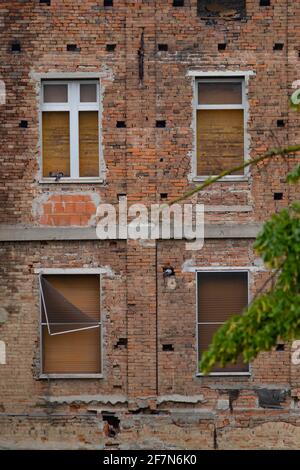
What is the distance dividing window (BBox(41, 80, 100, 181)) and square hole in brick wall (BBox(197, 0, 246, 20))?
202cm

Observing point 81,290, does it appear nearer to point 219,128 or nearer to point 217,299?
point 217,299

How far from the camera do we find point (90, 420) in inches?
519

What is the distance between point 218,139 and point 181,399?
403 centimetres

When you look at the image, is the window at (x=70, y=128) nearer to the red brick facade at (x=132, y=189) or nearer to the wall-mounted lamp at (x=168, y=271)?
the red brick facade at (x=132, y=189)

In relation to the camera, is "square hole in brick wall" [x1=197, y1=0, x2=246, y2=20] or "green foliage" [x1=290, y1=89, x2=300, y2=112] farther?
"square hole in brick wall" [x1=197, y1=0, x2=246, y2=20]

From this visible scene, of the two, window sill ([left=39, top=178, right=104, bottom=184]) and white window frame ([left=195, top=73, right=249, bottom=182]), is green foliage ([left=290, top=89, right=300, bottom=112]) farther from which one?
window sill ([left=39, top=178, right=104, bottom=184])

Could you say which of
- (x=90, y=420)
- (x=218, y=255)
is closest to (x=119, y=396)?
(x=90, y=420)

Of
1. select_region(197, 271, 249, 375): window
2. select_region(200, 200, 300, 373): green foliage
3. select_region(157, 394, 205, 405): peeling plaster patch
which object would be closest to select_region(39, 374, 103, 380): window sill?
select_region(157, 394, 205, 405): peeling plaster patch

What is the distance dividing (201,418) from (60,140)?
477 centimetres

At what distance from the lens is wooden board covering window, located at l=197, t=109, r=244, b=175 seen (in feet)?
44.1

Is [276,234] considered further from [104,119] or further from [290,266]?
[104,119]

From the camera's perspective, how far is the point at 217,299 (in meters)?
13.4

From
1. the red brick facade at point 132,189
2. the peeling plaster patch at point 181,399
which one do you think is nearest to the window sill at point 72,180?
the red brick facade at point 132,189

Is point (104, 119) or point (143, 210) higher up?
point (104, 119)
